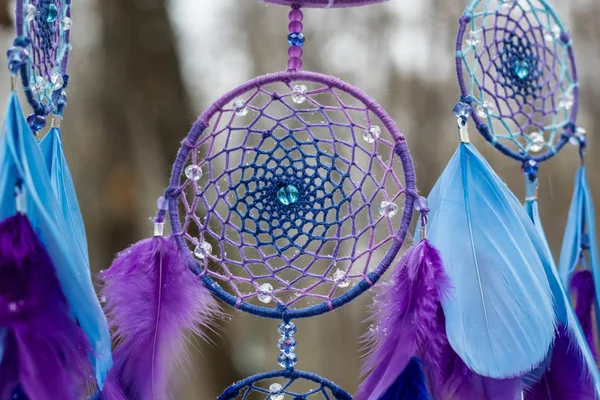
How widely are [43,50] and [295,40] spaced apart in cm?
29

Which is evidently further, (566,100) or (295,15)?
(566,100)

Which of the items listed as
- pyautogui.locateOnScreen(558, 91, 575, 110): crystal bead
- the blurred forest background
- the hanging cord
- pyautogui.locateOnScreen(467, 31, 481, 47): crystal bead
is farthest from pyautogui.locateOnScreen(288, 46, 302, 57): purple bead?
the blurred forest background

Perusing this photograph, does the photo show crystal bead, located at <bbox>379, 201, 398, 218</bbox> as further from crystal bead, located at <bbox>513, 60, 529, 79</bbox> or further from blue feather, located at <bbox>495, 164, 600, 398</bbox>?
crystal bead, located at <bbox>513, 60, 529, 79</bbox>

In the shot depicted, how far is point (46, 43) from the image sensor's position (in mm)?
739

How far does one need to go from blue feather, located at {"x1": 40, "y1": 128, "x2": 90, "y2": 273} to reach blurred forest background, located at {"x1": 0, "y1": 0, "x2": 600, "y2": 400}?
87cm

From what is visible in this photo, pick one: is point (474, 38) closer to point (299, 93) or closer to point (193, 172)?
point (299, 93)

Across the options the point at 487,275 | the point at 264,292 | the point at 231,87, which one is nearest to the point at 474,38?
the point at 487,275

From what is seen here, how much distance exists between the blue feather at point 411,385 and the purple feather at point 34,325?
32 cm

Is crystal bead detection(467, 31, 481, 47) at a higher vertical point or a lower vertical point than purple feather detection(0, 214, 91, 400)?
higher

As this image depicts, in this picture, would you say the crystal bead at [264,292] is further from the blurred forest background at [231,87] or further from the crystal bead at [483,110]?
the blurred forest background at [231,87]

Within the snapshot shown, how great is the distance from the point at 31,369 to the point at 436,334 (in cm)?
40

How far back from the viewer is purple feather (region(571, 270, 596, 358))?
3.04 ft

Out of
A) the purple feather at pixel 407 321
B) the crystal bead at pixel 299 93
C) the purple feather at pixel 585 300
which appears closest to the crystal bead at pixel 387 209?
the purple feather at pixel 407 321

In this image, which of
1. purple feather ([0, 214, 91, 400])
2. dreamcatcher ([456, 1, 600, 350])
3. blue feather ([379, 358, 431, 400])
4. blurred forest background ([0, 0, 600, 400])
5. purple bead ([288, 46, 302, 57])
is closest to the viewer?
purple feather ([0, 214, 91, 400])
